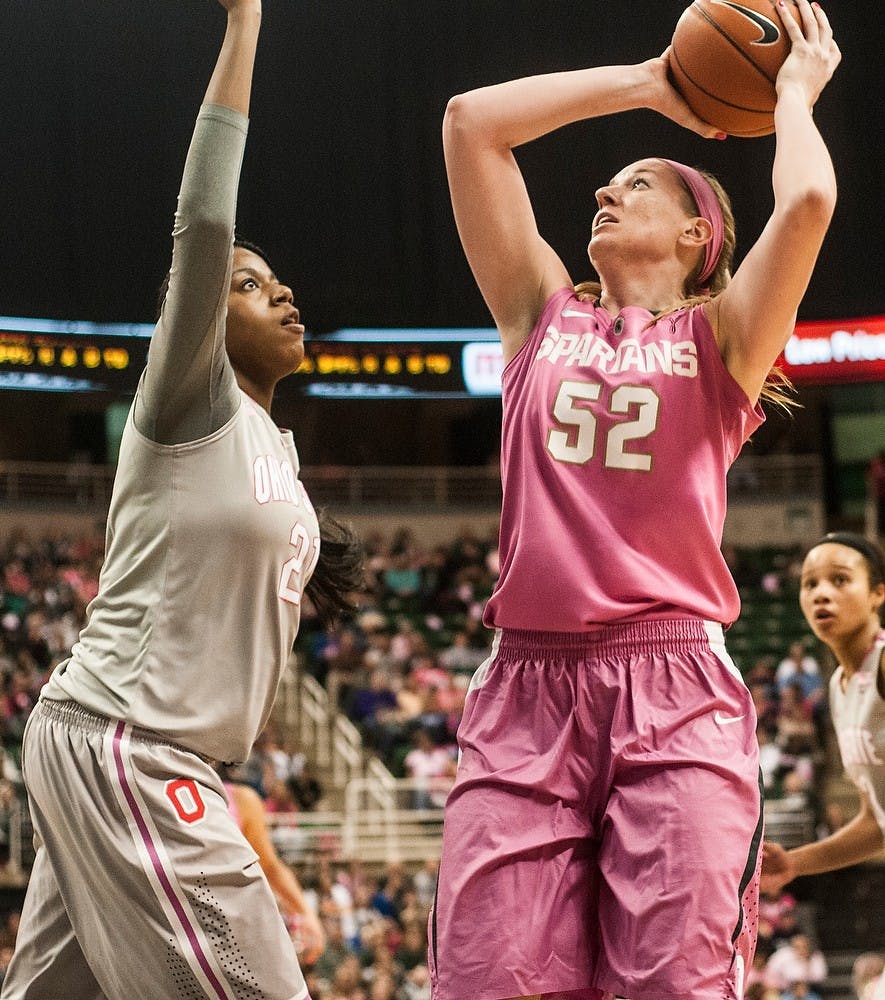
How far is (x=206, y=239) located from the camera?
104 inches

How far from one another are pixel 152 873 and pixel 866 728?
8.71 feet

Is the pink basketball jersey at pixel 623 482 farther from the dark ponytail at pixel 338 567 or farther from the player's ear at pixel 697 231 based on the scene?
the dark ponytail at pixel 338 567

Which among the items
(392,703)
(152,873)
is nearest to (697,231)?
(152,873)

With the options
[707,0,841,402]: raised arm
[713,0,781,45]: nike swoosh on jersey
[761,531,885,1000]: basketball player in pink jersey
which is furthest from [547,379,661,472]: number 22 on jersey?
[761,531,885,1000]: basketball player in pink jersey

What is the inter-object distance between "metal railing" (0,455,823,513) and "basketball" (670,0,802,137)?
52.9 feet

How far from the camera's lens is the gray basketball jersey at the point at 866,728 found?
447 centimetres

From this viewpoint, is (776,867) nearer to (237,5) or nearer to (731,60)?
(731,60)

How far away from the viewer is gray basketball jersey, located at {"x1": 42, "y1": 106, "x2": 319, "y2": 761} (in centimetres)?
→ 269

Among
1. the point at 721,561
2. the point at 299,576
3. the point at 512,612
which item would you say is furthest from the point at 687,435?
the point at 299,576

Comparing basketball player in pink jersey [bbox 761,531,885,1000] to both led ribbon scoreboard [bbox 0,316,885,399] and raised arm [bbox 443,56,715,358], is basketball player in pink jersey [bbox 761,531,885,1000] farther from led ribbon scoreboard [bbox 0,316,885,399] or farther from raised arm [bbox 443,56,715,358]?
led ribbon scoreboard [bbox 0,316,885,399]

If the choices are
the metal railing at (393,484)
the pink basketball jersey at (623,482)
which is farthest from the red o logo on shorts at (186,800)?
the metal railing at (393,484)

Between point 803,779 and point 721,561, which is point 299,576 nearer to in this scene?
point 721,561

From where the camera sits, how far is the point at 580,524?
273 cm

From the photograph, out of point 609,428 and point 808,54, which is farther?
point 808,54
